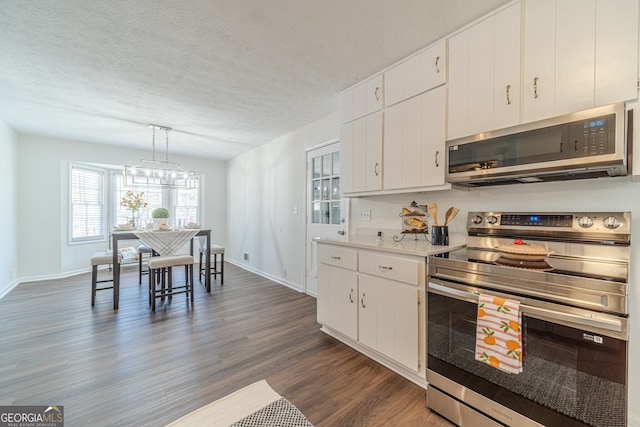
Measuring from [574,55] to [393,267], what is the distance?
5.21 feet

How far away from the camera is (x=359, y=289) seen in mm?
2170

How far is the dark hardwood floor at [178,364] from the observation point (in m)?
1.63

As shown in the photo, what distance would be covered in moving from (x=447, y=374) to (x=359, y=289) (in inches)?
32.4

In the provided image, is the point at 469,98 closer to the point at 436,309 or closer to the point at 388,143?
the point at 388,143

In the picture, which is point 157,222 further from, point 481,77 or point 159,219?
point 481,77

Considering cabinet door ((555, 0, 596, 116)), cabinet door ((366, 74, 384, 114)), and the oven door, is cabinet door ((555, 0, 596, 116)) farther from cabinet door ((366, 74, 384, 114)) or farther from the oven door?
cabinet door ((366, 74, 384, 114))

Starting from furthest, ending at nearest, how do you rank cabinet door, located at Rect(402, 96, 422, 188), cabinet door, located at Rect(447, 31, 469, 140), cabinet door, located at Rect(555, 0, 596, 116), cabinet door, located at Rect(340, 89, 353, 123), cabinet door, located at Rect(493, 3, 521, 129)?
cabinet door, located at Rect(340, 89, 353, 123), cabinet door, located at Rect(402, 96, 422, 188), cabinet door, located at Rect(447, 31, 469, 140), cabinet door, located at Rect(493, 3, 521, 129), cabinet door, located at Rect(555, 0, 596, 116)

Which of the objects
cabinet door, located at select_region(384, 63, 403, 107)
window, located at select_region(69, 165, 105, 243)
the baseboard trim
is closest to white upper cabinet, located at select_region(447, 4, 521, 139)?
cabinet door, located at select_region(384, 63, 403, 107)

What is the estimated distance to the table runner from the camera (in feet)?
11.1

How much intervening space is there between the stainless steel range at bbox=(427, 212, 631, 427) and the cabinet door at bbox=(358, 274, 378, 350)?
1.58 ft

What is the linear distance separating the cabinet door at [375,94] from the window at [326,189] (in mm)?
1028

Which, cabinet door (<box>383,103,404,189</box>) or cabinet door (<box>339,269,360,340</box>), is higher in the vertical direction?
cabinet door (<box>383,103,404,189</box>)

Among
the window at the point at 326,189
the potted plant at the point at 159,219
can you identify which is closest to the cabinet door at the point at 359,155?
the window at the point at 326,189

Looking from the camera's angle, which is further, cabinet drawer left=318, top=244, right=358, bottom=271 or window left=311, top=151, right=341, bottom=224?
window left=311, top=151, right=341, bottom=224
